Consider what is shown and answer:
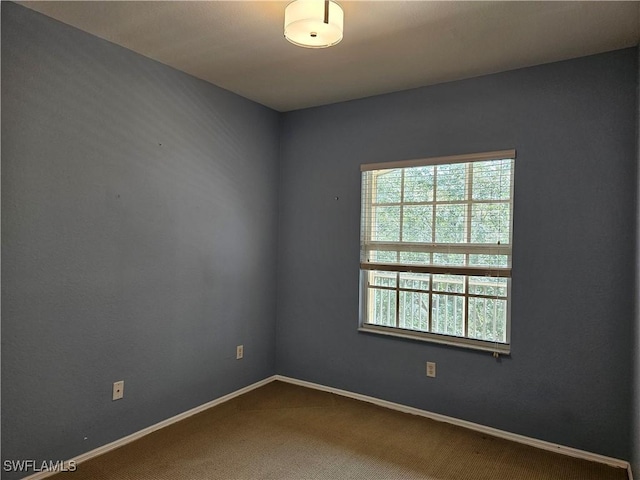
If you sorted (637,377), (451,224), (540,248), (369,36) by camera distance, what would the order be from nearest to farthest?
(637,377) → (369,36) → (540,248) → (451,224)

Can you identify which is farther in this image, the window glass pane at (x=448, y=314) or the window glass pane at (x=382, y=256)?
the window glass pane at (x=382, y=256)

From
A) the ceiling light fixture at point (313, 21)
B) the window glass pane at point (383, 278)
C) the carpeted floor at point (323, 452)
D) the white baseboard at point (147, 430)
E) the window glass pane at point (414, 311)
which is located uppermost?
the ceiling light fixture at point (313, 21)

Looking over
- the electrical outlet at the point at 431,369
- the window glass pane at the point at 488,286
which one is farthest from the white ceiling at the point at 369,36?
the electrical outlet at the point at 431,369

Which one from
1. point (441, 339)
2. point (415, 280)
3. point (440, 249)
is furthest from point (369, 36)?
point (441, 339)

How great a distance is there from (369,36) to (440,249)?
1582 mm

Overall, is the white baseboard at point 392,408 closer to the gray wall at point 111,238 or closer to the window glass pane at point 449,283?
the gray wall at point 111,238

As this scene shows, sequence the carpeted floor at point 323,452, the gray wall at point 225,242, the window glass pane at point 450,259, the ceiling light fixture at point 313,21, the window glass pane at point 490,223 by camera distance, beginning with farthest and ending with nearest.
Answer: the window glass pane at point 450,259 < the window glass pane at point 490,223 < the carpeted floor at point 323,452 < the gray wall at point 225,242 < the ceiling light fixture at point 313,21

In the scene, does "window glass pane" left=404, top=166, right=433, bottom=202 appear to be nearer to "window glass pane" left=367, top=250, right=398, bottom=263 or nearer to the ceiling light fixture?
"window glass pane" left=367, top=250, right=398, bottom=263

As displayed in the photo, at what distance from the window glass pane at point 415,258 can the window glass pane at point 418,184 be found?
42 cm

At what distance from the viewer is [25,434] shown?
2332 millimetres

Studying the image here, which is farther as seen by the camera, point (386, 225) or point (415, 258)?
point (386, 225)

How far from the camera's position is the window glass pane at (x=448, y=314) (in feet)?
10.6

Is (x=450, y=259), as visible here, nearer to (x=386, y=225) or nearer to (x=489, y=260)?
(x=489, y=260)

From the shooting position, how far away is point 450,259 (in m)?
3.22
